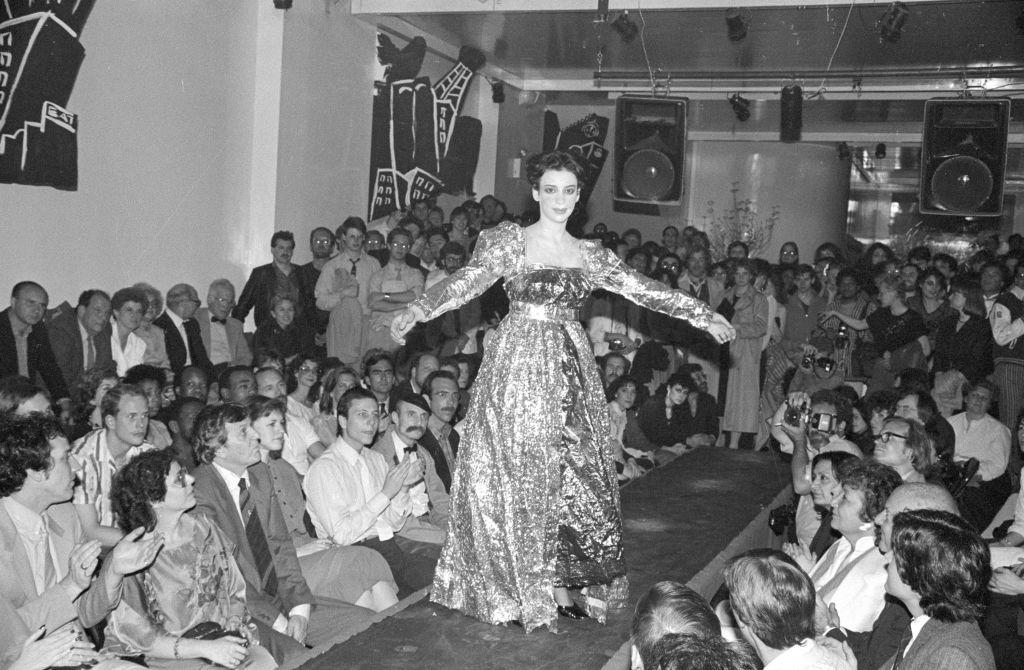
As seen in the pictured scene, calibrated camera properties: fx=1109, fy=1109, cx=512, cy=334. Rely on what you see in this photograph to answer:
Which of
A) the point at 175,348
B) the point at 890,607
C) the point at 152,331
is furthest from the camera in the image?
the point at 175,348

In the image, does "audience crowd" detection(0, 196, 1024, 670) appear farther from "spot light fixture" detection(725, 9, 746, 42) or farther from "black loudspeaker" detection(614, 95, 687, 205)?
"spot light fixture" detection(725, 9, 746, 42)

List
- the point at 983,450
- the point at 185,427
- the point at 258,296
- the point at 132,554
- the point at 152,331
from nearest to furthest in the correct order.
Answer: the point at 132,554, the point at 185,427, the point at 983,450, the point at 152,331, the point at 258,296

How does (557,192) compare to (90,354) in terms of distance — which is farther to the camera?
(90,354)

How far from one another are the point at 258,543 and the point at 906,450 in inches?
93.9

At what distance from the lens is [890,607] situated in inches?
125

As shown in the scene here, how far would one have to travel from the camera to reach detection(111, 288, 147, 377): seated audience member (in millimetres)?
5973

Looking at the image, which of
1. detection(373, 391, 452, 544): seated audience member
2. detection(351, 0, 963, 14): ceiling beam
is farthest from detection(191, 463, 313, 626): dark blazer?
detection(351, 0, 963, 14): ceiling beam

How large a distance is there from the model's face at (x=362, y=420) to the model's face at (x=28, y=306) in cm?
203

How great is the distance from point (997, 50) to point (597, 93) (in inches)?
159

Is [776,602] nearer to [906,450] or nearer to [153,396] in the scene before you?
[906,450]

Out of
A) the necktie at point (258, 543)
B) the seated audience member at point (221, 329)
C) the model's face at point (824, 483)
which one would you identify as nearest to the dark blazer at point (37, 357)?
the seated audience member at point (221, 329)

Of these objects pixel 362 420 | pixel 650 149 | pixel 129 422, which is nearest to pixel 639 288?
pixel 362 420

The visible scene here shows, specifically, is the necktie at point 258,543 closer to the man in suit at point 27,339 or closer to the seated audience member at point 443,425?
the seated audience member at point 443,425

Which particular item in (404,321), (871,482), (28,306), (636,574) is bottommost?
(636,574)
